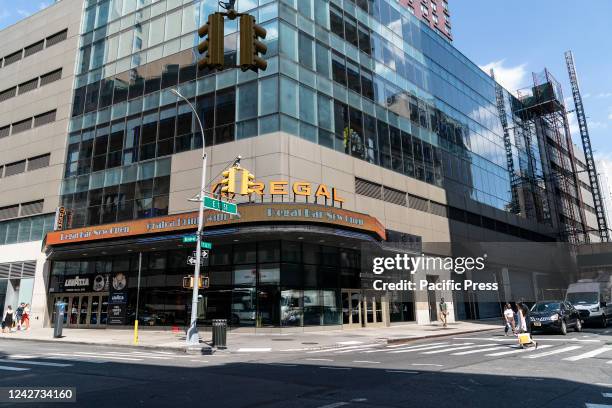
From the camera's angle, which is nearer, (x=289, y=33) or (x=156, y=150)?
(x=289, y=33)

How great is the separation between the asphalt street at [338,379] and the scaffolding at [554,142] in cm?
5390

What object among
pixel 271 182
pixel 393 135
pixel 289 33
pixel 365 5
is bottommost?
pixel 271 182

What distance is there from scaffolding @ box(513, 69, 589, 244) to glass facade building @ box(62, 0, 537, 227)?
25465mm

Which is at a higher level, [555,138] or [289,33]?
[555,138]

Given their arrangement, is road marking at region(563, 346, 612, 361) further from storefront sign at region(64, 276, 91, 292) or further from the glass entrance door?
storefront sign at region(64, 276, 91, 292)

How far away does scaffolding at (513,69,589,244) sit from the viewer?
62594 millimetres

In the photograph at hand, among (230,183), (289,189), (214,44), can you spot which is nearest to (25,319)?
(230,183)

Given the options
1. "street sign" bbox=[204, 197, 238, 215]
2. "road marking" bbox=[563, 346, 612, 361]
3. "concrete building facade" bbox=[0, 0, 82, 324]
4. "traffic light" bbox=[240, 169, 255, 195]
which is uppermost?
"concrete building facade" bbox=[0, 0, 82, 324]

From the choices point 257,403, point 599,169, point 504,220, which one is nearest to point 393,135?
point 504,220

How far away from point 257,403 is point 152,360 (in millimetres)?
8171

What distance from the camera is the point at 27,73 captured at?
4206 centimetres

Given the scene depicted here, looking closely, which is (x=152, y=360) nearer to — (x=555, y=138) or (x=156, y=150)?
(x=156, y=150)

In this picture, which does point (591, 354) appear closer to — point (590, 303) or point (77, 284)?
point (590, 303)

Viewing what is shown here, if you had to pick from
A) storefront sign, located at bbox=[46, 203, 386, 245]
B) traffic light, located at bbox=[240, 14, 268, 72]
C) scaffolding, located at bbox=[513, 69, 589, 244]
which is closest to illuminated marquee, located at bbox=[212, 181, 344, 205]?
A: storefront sign, located at bbox=[46, 203, 386, 245]
